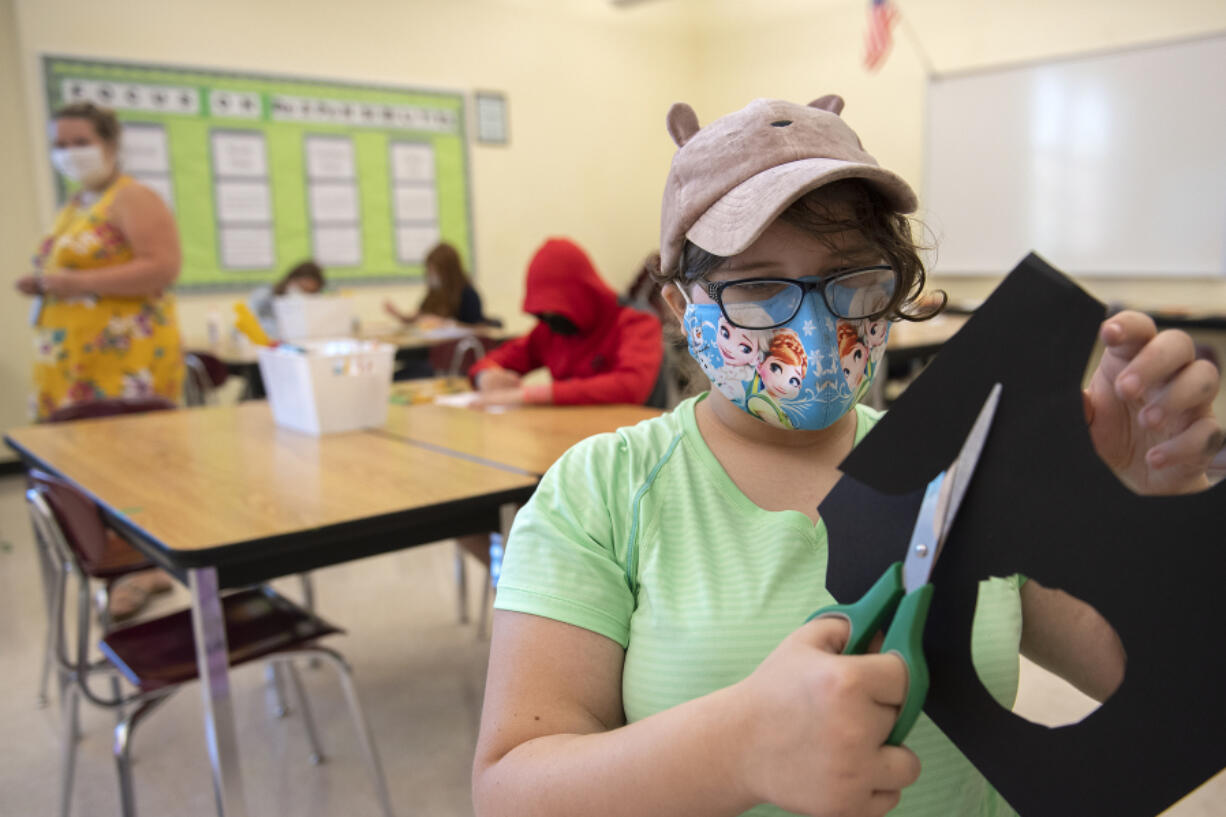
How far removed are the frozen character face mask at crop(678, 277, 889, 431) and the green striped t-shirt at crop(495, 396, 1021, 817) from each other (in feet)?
0.27

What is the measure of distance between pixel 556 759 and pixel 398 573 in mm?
2957

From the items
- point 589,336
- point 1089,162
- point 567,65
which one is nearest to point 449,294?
point 567,65

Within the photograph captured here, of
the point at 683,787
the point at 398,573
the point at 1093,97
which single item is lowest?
the point at 398,573

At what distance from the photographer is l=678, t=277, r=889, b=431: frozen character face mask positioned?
775 millimetres

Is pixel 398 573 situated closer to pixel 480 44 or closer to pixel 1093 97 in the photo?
pixel 480 44

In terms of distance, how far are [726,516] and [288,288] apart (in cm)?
489

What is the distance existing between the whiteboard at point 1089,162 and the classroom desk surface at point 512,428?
12.2 feet

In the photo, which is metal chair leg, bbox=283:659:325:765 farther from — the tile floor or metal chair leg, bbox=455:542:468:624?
metal chair leg, bbox=455:542:468:624

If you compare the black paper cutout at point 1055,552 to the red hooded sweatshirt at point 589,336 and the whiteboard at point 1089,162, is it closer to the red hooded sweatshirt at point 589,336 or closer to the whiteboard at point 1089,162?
the red hooded sweatshirt at point 589,336

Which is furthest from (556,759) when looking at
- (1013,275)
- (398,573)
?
(398,573)

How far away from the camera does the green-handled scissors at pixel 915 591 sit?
0.47 m

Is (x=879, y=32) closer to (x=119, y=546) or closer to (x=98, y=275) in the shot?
(x=98, y=275)

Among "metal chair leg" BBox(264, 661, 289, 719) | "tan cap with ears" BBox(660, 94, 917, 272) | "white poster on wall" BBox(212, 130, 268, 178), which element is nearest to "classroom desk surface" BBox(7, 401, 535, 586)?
"metal chair leg" BBox(264, 661, 289, 719)

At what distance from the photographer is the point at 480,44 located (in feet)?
21.3
